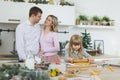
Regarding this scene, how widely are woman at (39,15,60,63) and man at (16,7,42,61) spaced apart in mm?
108

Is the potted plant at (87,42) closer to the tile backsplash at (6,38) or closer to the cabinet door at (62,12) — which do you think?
the cabinet door at (62,12)

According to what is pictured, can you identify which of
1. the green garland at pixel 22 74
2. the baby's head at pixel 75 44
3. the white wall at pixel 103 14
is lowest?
the green garland at pixel 22 74

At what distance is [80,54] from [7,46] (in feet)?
5.52

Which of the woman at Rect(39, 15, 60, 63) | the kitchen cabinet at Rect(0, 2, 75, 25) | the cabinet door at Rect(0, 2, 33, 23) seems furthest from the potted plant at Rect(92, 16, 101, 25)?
the woman at Rect(39, 15, 60, 63)

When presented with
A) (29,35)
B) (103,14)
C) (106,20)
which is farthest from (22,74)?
(103,14)

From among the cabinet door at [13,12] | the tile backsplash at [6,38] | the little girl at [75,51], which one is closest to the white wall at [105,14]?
the cabinet door at [13,12]

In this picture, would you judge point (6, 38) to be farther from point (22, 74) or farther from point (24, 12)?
point (22, 74)

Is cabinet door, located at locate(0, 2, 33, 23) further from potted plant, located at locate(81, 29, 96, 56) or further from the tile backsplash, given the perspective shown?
potted plant, located at locate(81, 29, 96, 56)

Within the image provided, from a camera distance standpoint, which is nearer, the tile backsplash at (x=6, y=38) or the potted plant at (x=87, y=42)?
the tile backsplash at (x=6, y=38)

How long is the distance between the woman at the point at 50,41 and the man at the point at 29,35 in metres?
0.11

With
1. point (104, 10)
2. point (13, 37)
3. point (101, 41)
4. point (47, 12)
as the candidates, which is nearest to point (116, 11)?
point (104, 10)

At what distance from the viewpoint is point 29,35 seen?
3.11 metres

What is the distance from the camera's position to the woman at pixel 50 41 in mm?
3045

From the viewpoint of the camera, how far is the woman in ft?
9.99
